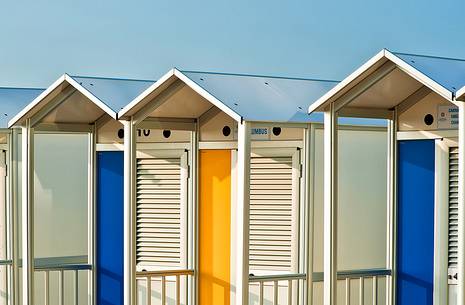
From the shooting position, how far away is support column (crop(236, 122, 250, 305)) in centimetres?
785

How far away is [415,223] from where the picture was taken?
8.02 metres

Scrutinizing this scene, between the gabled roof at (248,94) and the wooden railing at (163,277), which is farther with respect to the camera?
the wooden railing at (163,277)

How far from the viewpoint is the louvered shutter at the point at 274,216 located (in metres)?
8.30

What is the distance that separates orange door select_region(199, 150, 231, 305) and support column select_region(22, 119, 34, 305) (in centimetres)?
171

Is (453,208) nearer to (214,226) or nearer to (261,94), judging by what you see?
(261,94)

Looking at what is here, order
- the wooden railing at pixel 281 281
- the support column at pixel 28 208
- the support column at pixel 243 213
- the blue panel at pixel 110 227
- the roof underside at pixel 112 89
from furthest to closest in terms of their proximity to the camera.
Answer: the blue panel at pixel 110 227 < the support column at pixel 28 208 < the roof underside at pixel 112 89 < the wooden railing at pixel 281 281 < the support column at pixel 243 213

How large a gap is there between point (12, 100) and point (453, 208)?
502cm

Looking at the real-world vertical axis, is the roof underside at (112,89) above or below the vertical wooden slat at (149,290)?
above

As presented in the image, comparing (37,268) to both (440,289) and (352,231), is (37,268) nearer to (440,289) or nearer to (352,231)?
(352,231)

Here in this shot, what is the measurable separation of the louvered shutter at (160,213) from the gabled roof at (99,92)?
1.97ft

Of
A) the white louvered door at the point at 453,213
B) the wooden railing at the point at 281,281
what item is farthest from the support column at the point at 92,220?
the white louvered door at the point at 453,213

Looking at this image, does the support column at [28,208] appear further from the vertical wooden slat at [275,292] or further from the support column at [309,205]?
the support column at [309,205]

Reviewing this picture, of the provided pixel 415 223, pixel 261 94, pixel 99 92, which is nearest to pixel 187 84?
pixel 261 94

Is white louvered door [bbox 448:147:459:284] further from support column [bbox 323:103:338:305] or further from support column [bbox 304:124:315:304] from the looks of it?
support column [bbox 304:124:315:304]
